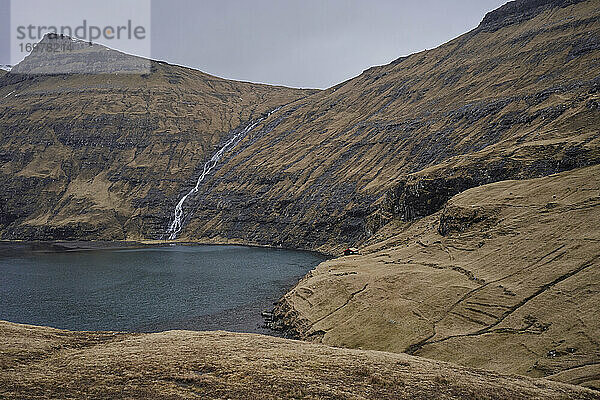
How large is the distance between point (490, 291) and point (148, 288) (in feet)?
103

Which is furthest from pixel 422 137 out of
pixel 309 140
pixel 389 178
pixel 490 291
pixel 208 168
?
pixel 490 291

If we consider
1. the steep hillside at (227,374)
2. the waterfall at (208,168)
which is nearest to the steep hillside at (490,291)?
the steep hillside at (227,374)

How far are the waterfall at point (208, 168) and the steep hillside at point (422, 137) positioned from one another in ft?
11.3

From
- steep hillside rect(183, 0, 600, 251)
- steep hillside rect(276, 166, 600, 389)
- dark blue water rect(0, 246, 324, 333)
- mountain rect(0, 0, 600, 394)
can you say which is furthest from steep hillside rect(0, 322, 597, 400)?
steep hillside rect(183, 0, 600, 251)

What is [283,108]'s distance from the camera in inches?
4791

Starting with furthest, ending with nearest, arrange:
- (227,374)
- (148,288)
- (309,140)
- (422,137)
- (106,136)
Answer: (106,136) < (309,140) < (422,137) < (148,288) < (227,374)

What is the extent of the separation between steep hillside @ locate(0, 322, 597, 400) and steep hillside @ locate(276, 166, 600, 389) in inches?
163

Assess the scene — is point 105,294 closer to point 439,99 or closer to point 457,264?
point 457,264

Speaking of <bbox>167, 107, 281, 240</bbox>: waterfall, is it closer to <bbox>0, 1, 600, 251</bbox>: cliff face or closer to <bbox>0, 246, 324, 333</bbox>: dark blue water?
<bbox>0, 1, 600, 251</bbox>: cliff face

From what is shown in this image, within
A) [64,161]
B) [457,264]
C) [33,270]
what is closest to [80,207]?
[64,161]

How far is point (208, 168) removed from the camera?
103 m

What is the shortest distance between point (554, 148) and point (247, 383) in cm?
3826

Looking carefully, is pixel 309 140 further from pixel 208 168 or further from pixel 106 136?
pixel 106 136

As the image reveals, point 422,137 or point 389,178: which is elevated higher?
point 422,137
